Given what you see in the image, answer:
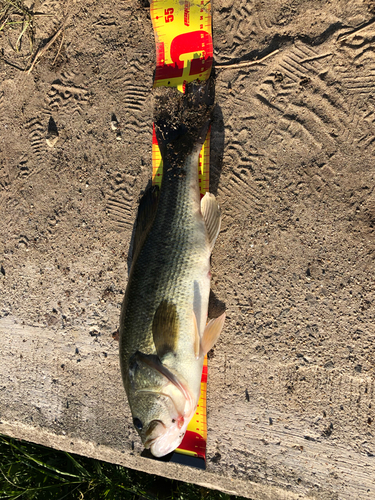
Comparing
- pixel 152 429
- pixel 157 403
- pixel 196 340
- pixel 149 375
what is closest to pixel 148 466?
pixel 152 429

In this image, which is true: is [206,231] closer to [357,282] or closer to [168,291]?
[168,291]

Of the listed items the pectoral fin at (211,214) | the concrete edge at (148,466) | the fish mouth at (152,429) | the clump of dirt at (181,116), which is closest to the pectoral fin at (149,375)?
the fish mouth at (152,429)

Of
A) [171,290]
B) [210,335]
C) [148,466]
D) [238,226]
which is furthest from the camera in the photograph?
[148,466]

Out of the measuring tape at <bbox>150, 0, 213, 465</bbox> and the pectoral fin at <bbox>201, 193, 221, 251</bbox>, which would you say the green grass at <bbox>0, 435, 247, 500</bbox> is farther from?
the pectoral fin at <bbox>201, 193, 221, 251</bbox>

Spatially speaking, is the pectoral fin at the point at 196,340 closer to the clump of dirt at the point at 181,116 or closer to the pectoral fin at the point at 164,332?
the pectoral fin at the point at 164,332

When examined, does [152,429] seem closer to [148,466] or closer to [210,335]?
[210,335]
